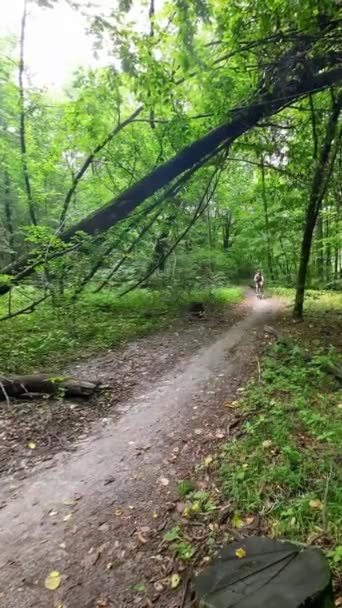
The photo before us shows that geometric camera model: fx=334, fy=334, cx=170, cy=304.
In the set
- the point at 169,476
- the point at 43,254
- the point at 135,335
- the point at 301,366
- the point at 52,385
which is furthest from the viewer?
the point at 135,335

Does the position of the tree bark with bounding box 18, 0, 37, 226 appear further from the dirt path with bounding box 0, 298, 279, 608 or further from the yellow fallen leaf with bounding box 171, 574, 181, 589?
the yellow fallen leaf with bounding box 171, 574, 181, 589

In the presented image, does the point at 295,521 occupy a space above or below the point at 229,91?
below

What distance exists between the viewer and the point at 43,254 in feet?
23.1

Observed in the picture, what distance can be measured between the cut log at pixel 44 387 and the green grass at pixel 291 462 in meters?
2.46

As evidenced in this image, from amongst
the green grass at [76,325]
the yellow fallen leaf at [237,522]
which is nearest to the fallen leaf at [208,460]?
the yellow fallen leaf at [237,522]

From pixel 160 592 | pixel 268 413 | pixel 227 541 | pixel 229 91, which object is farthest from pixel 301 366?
pixel 229 91

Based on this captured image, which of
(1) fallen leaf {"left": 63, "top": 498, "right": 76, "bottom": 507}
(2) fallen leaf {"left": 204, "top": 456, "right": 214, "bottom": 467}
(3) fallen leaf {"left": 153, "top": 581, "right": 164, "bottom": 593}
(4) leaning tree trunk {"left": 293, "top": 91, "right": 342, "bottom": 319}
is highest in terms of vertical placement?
(4) leaning tree trunk {"left": 293, "top": 91, "right": 342, "bottom": 319}

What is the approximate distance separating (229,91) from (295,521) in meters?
6.61

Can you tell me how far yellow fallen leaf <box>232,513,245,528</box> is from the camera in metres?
2.75

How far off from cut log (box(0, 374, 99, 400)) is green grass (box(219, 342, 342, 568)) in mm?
2457

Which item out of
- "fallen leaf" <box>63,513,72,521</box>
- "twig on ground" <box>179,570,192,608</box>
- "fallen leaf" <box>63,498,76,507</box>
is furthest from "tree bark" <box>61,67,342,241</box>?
"twig on ground" <box>179,570,192,608</box>

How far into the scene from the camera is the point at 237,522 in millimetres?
2781

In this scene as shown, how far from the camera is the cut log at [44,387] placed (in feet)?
17.4

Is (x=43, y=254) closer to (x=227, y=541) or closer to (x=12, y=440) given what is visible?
(x=12, y=440)
